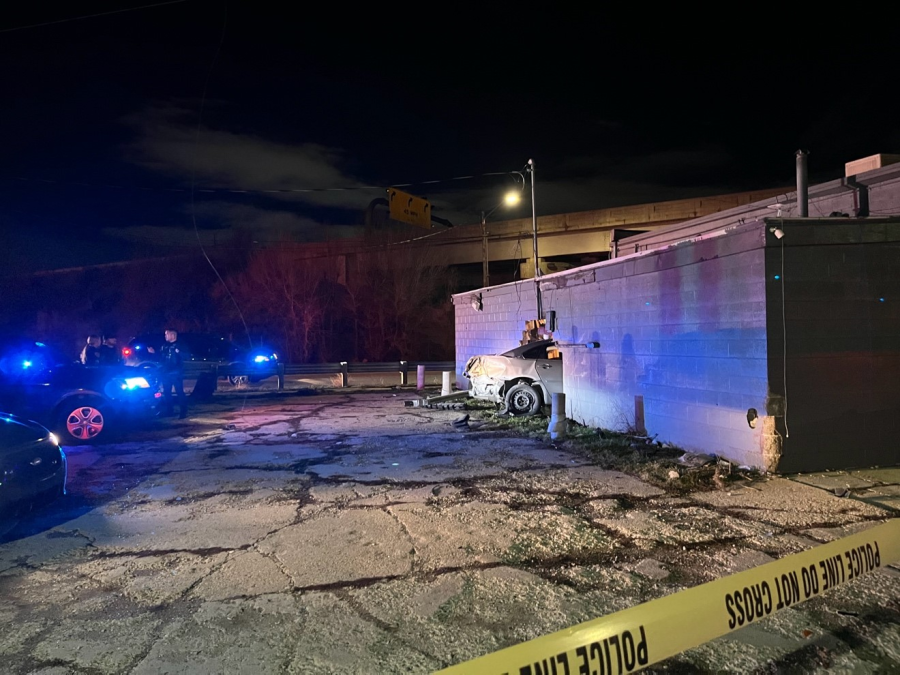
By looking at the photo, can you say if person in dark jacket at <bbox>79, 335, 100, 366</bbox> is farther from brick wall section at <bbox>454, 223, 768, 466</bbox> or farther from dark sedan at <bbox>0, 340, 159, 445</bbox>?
brick wall section at <bbox>454, 223, 768, 466</bbox>

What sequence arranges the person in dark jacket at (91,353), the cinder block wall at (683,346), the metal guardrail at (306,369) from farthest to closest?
1. the metal guardrail at (306,369)
2. the person in dark jacket at (91,353)
3. the cinder block wall at (683,346)

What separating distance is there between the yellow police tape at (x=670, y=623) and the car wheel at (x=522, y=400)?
29.8 feet

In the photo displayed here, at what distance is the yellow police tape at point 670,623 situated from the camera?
7.16 feet

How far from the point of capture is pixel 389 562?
4.60 meters

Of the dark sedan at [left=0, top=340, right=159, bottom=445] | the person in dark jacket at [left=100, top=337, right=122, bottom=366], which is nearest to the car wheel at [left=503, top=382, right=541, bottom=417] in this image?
the dark sedan at [left=0, top=340, right=159, bottom=445]

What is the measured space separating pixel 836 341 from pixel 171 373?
38.9 ft

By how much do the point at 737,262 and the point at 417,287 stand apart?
32.3 metres

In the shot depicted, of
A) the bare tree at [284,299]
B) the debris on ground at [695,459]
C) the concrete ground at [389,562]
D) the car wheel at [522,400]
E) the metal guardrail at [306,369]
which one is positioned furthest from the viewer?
the bare tree at [284,299]

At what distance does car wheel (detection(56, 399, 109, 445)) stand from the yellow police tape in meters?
9.95

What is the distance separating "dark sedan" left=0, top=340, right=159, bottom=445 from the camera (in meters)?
9.42

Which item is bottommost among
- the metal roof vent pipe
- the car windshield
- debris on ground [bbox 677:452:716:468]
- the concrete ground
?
the concrete ground

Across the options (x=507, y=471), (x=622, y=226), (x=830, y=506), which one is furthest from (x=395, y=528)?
(x=622, y=226)

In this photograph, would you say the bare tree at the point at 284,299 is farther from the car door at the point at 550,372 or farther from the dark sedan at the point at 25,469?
the dark sedan at the point at 25,469

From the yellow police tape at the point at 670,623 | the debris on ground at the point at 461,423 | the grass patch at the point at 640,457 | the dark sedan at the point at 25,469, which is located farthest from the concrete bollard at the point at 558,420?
the dark sedan at the point at 25,469
